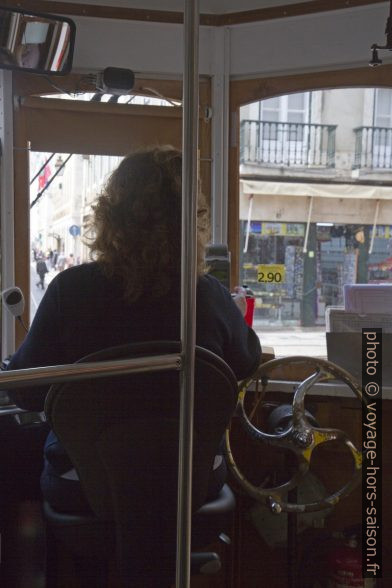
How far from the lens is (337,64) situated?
94.4 inches

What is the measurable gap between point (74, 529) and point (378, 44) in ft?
6.64

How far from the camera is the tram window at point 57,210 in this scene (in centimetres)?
237

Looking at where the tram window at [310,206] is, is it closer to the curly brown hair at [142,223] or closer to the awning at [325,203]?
the awning at [325,203]

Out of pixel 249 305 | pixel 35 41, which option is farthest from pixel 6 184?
pixel 249 305

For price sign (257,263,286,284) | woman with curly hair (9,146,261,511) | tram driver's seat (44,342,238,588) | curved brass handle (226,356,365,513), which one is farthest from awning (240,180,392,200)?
tram driver's seat (44,342,238,588)

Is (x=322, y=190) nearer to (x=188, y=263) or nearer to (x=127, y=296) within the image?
(x=127, y=296)

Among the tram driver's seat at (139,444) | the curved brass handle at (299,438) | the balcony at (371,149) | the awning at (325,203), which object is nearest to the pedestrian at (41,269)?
the awning at (325,203)

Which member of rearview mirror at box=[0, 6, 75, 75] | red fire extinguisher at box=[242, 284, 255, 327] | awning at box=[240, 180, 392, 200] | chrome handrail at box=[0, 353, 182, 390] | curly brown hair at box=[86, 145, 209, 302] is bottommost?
red fire extinguisher at box=[242, 284, 255, 327]

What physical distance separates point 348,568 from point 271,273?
1.20 metres

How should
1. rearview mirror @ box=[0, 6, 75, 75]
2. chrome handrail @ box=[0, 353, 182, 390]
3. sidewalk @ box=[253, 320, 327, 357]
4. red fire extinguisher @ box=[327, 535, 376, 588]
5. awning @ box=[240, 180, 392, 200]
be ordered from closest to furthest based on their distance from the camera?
chrome handrail @ box=[0, 353, 182, 390]
red fire extinguisher @ box=[327, 535, 376, 588]
rearview mirror @ box=[0, 6, 75, 75]
sidewalk @ box=[253, 320, 327, 357]
awning @ box=[240, 180, 392, 200]

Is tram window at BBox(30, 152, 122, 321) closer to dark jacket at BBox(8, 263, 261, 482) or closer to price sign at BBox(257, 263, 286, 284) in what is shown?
price sign at BBox(257, 263, 286, 284)

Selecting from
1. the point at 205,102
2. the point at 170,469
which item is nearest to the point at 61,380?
the point at 170,469

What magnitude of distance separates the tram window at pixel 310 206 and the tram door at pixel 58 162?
51 centimetres

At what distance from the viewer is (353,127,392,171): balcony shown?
9.84ft
